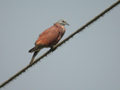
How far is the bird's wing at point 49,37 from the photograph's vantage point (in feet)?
23.8

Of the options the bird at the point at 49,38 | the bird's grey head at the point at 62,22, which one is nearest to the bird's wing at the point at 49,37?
the bird at the point at 49,38

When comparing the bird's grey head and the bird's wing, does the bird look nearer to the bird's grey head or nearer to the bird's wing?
the bird's wing

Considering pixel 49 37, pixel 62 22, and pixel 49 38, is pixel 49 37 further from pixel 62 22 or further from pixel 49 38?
pixel 62 22

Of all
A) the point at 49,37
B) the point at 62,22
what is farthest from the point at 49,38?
the point at 62,22

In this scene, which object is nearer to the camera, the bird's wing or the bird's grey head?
the bird's wing

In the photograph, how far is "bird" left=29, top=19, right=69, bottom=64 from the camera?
22.6 ft

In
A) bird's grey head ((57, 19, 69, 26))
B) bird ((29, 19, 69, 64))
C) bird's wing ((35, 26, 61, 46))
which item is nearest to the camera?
bird ((29, 19, 69, 64))

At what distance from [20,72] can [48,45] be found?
2.56 m

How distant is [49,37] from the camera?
24.7ft

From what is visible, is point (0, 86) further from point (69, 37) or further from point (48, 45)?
point (48, 45)

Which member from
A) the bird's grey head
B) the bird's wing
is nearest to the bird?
the bird's wing

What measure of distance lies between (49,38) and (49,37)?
0.17ft

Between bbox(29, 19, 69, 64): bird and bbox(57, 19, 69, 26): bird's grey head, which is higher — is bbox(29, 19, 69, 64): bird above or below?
below

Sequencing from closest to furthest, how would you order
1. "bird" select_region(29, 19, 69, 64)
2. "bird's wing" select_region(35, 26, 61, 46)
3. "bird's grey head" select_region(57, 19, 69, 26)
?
"bird" select_region(29, 19, 69, 64) → "bird's wing" select_region(35, 26, 61, 46) → "bird's grey head" select_region(57, 19, 69, 26)
